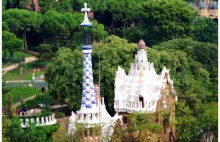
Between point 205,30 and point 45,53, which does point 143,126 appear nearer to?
point 45,53

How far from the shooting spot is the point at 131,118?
2694 cm

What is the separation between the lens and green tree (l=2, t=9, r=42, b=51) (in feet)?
145

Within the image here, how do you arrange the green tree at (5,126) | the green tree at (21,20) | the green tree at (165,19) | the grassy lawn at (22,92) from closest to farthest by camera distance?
the green tree at (5,126) < the grassy lawn at (22,92) < the green tree at (21,20) < the green tree at (165,19)

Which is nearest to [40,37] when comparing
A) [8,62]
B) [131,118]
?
[8,62]

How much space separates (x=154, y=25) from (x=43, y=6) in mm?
7226

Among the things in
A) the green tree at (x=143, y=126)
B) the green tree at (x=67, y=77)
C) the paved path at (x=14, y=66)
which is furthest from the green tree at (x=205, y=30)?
the green tree at (x=143, y=126)

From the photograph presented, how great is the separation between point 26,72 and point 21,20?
14.6ft

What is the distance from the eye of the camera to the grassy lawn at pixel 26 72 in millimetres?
39875

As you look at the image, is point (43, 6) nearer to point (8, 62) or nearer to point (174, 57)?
point (8, 62)

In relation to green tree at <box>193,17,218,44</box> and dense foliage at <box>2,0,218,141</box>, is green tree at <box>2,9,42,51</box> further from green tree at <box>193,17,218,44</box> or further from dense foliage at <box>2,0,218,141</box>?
green tree at <box>193,17,218,44</box>

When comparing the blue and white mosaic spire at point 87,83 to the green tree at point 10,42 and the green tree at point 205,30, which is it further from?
the green tree at point 205,30

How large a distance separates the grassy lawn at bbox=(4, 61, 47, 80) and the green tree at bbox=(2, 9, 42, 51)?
2.88m

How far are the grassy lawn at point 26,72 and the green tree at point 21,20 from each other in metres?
2.88

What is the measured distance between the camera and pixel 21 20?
44.4m
